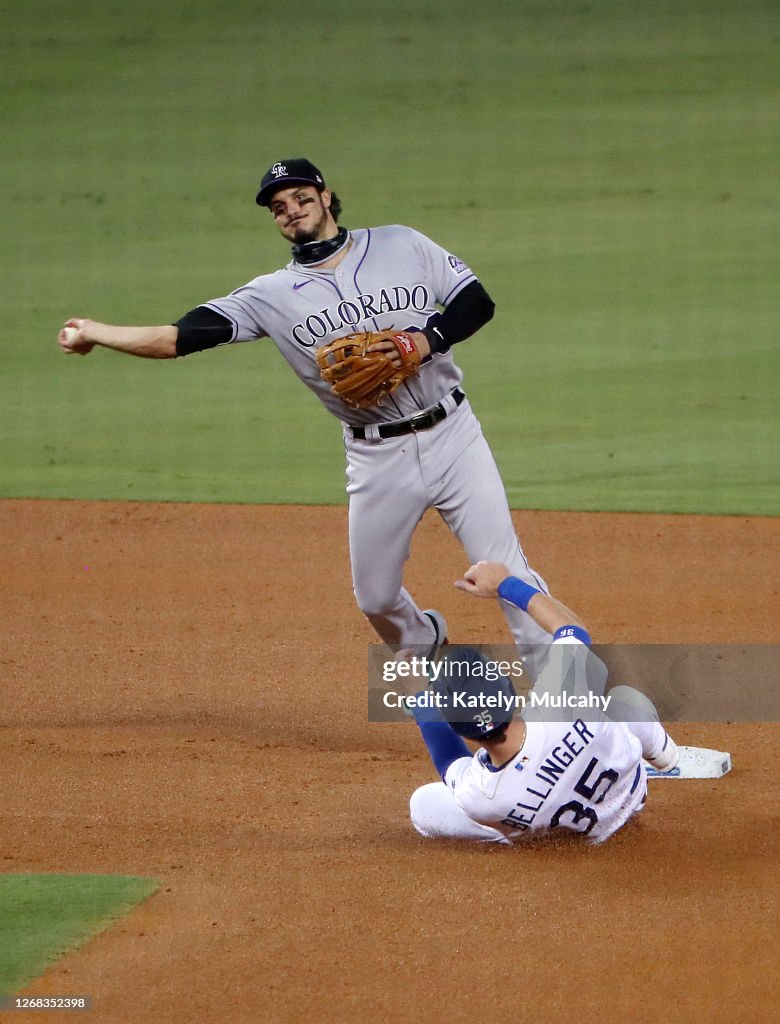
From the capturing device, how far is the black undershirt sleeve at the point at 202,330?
526 centimetres

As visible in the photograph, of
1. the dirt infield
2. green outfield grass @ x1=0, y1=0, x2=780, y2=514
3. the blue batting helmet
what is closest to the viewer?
the dirt infield

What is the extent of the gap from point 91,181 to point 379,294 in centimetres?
1225

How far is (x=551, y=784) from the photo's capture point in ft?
14.0

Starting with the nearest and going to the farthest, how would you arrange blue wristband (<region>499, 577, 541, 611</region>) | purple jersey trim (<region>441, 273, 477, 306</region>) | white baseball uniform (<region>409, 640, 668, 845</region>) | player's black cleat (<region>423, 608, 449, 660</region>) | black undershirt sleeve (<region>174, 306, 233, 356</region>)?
white baseball uniform (<region>409, 640, 668, 845</region>)
blue wristband (<region>499, 577, 541, 611</region>)
black undershirt sleeve (<region>174, 306, 233, 356</region>)
purple jersey trim (<region>441, 273, 477, 306</region>)
player's black cleat (<region>423, 608, 449, 660</region>)

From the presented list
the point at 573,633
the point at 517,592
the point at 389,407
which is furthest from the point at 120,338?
the point at 573,633

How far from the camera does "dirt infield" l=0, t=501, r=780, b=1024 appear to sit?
370 centimetres

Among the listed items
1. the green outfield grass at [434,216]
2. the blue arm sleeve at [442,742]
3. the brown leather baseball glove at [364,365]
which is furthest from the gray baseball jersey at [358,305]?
the green outfield grass at [434,216]

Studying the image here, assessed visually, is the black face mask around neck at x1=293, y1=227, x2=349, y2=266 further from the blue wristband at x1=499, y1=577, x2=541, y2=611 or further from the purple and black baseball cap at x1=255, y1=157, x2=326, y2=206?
the blue wristband at x1=499, y1=577, x2=541, y2=611

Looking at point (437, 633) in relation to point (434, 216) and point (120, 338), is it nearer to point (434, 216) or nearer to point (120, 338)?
point (120, 338)

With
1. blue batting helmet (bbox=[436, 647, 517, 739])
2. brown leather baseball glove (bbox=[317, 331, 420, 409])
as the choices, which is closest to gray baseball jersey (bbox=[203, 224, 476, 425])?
brown leather baseball glove (bbox=[317, 331, 420, 409])

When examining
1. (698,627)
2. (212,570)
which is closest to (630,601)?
(698,627)

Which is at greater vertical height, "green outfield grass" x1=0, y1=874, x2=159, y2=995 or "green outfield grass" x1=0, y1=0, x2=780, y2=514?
"green outfield grass" x1=0, y1=0, x2=780, y2=514

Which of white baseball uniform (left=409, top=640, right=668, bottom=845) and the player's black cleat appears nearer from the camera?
white baseball uniform (left=409, top=640, right=668, bottom=845)

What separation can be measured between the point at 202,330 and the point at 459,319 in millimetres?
912
